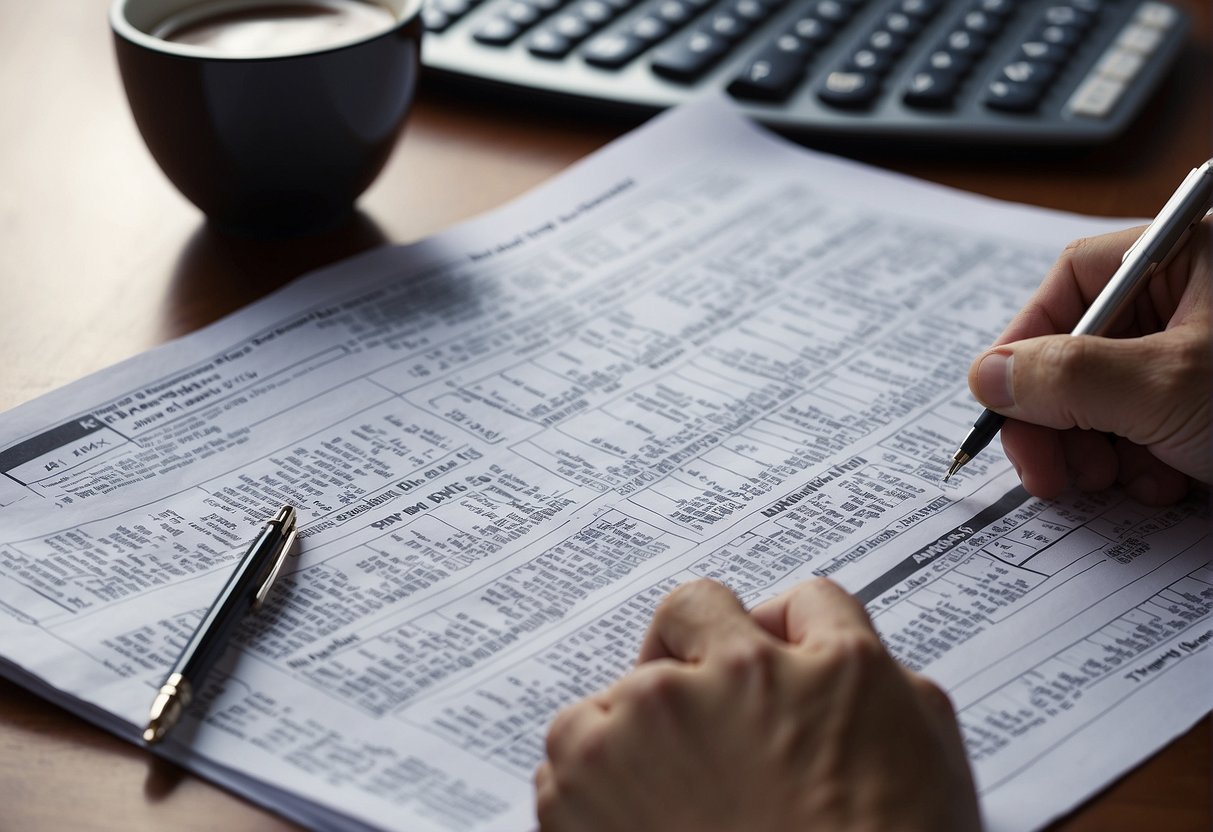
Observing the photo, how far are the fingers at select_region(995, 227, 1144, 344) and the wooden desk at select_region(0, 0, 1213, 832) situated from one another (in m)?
0.17

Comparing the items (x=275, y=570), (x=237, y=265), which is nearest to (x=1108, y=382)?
(x=275, y=570)

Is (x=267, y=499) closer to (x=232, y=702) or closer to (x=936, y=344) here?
(x=232, y=702)

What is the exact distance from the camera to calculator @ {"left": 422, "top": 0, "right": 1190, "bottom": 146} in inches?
26.7

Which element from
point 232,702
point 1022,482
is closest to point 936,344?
point 1022,482

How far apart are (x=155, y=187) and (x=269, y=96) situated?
16 cm

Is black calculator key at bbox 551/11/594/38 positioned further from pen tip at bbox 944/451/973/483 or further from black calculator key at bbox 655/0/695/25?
pen tip at bbox 944/451/973/483

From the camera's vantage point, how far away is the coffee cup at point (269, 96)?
0.54 metres

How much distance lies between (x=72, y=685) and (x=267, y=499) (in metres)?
0.10

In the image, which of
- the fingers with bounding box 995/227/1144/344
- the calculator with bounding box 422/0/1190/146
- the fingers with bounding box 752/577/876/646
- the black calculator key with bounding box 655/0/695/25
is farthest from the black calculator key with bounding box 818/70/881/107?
the fingers with bounding box 752/577/876/646

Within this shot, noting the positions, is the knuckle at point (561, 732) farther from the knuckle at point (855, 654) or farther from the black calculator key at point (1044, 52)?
the black calculator key at point (1044, 52)

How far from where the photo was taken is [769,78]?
2.30 ft

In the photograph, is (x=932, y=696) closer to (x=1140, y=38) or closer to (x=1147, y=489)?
(x=1147, y=489)

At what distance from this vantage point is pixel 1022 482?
1.52 feet

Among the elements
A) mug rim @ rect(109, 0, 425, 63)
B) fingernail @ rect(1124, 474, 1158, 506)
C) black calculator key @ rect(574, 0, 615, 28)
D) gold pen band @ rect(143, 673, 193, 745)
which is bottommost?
fingernail @ rect(1124, 474, 1158, 506)
